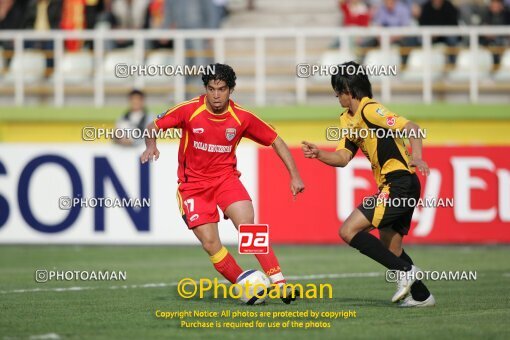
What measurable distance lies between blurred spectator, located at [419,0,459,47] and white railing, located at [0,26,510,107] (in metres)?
0.31

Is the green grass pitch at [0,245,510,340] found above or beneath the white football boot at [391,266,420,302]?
beneath

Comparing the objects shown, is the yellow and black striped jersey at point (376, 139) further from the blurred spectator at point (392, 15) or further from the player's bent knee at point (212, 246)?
the blurred spectator at point (392, 15)

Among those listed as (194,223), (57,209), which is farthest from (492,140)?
(194,223)

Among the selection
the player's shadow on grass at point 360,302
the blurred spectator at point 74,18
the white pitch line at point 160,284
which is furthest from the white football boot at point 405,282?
the blurred spectator at point 74,18

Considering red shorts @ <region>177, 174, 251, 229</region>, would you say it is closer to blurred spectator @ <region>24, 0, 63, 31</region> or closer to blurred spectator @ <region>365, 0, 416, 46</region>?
blurred spectator @ <region>365, 0, 416, 46</region>

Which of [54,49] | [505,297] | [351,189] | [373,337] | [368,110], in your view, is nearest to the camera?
[373,337]

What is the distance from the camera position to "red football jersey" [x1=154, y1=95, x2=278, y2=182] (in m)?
11.2

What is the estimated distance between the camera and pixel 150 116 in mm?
19453

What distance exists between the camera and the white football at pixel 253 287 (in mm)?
10904

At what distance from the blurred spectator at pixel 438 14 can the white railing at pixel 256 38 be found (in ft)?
1.03

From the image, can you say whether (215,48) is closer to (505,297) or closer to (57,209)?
(57,209)

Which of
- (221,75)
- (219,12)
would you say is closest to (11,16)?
(219,12)

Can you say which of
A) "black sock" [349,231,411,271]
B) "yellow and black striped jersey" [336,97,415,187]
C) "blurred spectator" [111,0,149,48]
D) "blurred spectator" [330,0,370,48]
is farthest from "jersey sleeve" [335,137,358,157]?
"blurred spectator" [111,0,149,48]

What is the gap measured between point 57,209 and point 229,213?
26.1 ft
